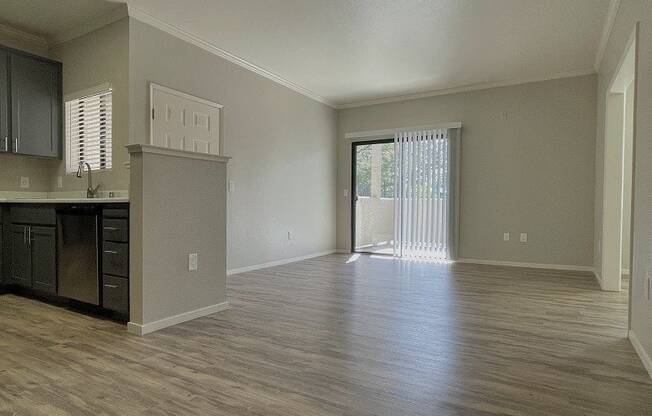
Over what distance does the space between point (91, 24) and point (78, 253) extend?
238cm

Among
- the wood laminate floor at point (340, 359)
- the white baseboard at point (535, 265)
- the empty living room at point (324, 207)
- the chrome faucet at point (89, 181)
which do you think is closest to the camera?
the wood laminate floor at point (340, 359)

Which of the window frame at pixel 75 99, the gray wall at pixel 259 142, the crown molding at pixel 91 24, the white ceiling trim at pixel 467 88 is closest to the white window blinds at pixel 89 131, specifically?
the window frame at pixel 75 99

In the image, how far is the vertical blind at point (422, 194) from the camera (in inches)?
231

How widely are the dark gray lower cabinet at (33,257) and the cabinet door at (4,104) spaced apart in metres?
0.86

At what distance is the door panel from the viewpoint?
3.77 metres

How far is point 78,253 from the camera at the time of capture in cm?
294

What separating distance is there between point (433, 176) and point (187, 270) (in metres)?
4.32

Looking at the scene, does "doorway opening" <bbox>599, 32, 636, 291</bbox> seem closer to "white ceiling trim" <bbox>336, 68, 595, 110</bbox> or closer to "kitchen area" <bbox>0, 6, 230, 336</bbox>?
"white ceiling trim" <bbox>336, 68, 595, 110</bbox>

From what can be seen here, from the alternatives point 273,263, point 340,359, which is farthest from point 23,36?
point 340,359

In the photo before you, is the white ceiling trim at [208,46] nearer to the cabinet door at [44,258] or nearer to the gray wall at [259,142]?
the gray wall at [259,142]

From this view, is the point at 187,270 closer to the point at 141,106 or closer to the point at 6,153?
the point at 141,106

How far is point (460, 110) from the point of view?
5.80m

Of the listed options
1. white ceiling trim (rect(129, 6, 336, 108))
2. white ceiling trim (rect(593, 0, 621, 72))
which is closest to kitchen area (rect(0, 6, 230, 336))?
white ceiling trim (rect(129, 6, 336, 108))

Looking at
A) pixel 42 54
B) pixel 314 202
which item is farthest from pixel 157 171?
pixel 314 202
